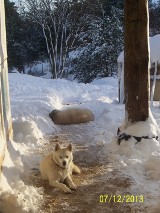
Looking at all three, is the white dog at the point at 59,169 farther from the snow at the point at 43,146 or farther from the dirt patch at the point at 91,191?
the snow at the point at 43,146

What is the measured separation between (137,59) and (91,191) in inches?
94.7

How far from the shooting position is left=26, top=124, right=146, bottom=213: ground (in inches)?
150

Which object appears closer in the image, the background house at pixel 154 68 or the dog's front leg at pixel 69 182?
the dog's front leg at pixel 69 182

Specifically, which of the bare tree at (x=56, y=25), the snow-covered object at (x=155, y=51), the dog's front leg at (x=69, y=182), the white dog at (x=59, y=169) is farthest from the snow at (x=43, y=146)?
the bare tree at (x=56, y=25)

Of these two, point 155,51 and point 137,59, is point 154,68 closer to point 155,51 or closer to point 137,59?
point 155,51

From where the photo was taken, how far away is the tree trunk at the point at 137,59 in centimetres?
569

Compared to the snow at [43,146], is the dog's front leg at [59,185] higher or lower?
lower

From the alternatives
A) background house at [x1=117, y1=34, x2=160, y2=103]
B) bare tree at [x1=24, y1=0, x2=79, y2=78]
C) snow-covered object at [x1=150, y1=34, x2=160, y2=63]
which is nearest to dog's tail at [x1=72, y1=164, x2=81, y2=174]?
background house at [x1=117, y1=34, x2=160, y2=103]

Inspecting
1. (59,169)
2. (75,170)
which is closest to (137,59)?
(75,170)

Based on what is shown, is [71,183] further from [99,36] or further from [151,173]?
[99,36]

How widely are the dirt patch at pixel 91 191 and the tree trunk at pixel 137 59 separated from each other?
3.36 ft
